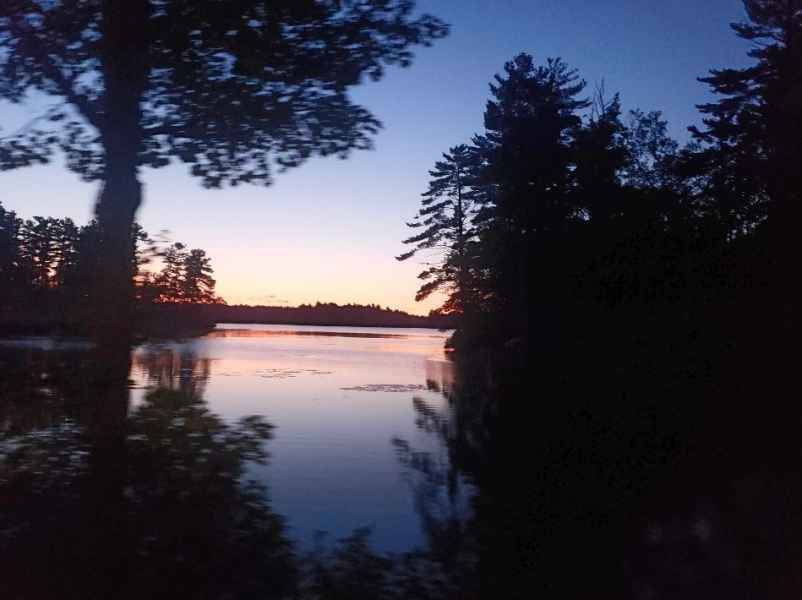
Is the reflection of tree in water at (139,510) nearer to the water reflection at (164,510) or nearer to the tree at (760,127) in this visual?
the water reflection at (164,510)

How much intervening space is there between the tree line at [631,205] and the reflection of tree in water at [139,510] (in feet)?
65.2

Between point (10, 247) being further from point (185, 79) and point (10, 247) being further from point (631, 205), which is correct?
point (185, 79)

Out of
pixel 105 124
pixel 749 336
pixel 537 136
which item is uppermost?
pixel 537 136

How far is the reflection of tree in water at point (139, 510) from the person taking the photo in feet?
14.6

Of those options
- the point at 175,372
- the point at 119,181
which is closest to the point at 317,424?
the point at 119,181

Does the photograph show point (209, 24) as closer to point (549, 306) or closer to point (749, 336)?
point (749, 336)

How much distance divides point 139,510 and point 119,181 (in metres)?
4.26

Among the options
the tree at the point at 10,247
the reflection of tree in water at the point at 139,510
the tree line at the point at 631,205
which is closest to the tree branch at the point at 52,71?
the reflection of tree in water at the point at 139,510

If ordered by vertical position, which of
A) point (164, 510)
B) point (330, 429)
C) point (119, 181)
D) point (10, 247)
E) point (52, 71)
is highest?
point (10, 247)

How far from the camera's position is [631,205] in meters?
31.5

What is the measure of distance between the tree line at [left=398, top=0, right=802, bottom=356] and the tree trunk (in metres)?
20.0

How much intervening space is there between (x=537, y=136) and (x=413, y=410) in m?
28.0

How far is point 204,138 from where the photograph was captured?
922 centimetres

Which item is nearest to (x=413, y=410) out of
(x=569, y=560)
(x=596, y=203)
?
(x=569, y=560)
